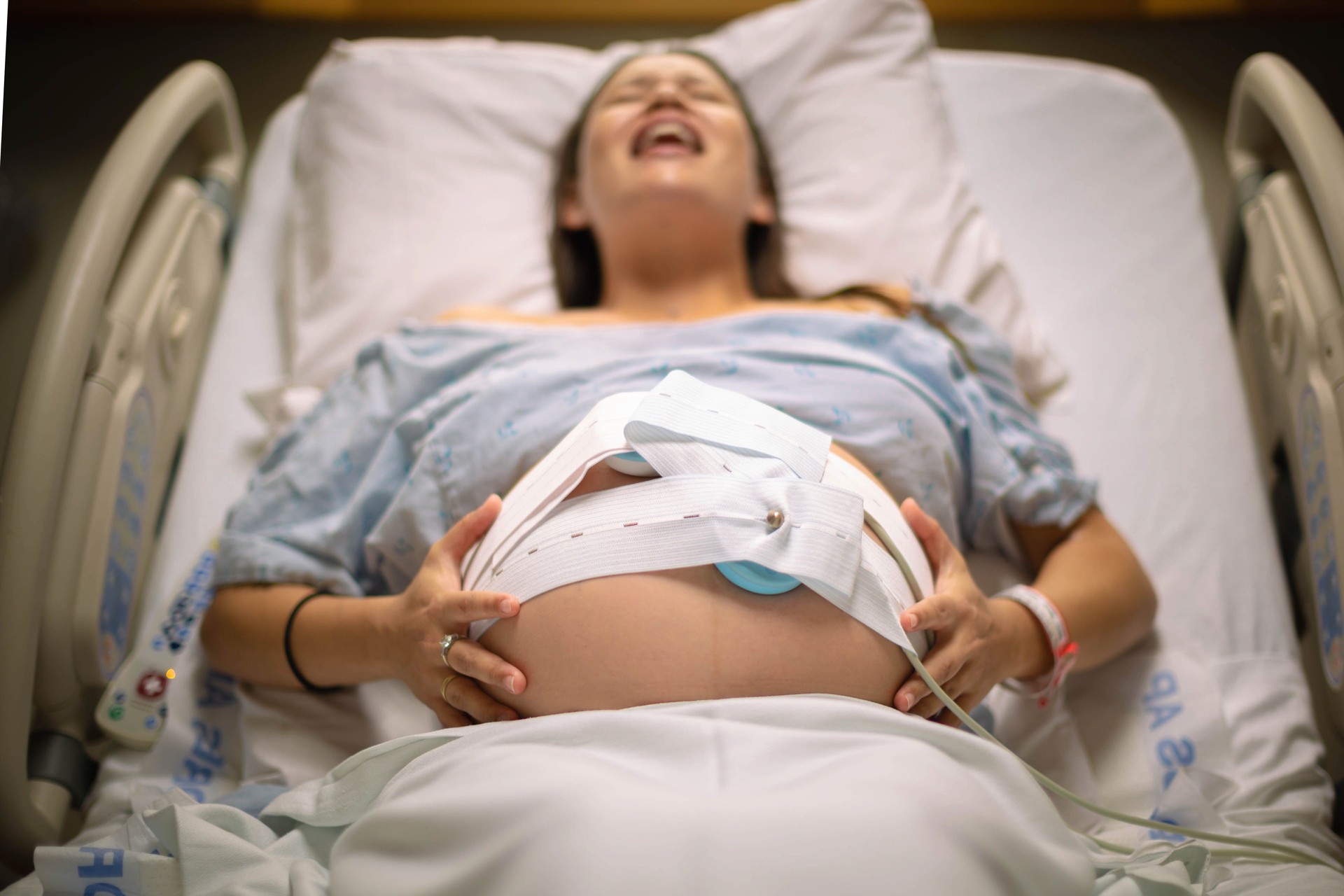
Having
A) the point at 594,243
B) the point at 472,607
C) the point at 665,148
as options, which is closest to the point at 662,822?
the point at 472,607

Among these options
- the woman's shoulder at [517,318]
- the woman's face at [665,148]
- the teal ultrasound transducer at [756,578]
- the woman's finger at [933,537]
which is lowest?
the woman's finger at [933,537]

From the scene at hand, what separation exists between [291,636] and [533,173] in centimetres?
104

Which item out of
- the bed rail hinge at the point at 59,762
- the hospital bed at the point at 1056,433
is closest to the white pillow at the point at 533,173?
the hospital bed at the point at 1056,433

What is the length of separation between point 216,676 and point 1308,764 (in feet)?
4.42

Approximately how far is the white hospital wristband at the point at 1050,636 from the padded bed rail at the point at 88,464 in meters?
1.07

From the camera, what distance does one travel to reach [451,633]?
1.05m

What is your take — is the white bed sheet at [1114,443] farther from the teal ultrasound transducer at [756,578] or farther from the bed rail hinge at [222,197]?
the teal ultrasound transducer at [756,578]

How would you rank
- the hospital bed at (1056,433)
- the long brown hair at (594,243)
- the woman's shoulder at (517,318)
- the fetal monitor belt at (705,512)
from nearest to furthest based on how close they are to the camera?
the fetal monitor belt at (705,512) → the hospital bed at (1056,433) → the woman's shoulder at (517,318) → the long brown hair at (594,243)

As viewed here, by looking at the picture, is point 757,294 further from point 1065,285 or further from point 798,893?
point 798,893

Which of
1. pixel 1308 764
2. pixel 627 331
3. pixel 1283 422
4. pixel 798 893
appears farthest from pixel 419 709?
pixel 1283 422

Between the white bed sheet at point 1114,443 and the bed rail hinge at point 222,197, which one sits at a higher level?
the bed rail hinge at point 222,197

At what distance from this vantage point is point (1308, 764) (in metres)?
1.26

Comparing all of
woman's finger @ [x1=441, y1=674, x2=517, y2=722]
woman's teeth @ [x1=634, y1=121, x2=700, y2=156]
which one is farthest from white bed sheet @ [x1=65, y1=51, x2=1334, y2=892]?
woman's teeth @ [x1=634, y1=121, x2=700, y2=156]

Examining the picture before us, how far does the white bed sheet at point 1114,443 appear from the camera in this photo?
1255 mm
